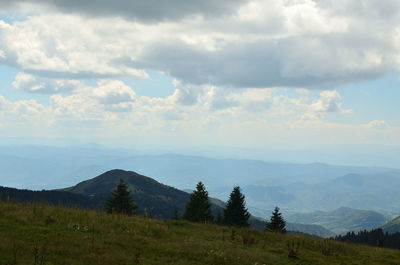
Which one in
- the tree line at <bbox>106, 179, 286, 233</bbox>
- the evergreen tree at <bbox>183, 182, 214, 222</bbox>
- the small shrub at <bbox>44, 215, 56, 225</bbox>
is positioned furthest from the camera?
the evergreen tree at <bbox>183, 182, 214, 222</bbox>

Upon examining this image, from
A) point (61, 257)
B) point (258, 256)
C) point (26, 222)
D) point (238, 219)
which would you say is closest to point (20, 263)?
point (61, 257)

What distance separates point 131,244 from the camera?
48.1ft

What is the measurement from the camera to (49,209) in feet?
61.7

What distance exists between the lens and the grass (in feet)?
39.5

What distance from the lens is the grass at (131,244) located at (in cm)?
1203

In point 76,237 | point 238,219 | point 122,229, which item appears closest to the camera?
point 76,237

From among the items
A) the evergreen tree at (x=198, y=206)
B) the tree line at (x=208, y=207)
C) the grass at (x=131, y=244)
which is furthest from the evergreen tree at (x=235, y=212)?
the grass at (x=131, y=244)

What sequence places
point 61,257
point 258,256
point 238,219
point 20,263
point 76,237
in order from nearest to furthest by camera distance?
1. point 20,263
2. point 61,257
3. point 76,237
4. point 258,256
5. point 238,219

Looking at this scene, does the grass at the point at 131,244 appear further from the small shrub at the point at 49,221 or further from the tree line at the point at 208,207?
the tree line at the point at 208,207

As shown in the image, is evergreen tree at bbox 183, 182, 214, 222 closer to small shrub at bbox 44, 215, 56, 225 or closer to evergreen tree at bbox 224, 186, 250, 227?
evergreen tree at bbox 224, 186, 250, 227

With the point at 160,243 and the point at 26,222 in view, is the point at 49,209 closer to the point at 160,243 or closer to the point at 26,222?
the point at 26,222

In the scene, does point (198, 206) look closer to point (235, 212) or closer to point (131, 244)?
point (235, 212)

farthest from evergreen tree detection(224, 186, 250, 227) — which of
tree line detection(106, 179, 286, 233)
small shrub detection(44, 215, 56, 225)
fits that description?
small shrub detection(44, 215, 56, 225)

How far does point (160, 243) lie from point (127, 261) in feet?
11.7
